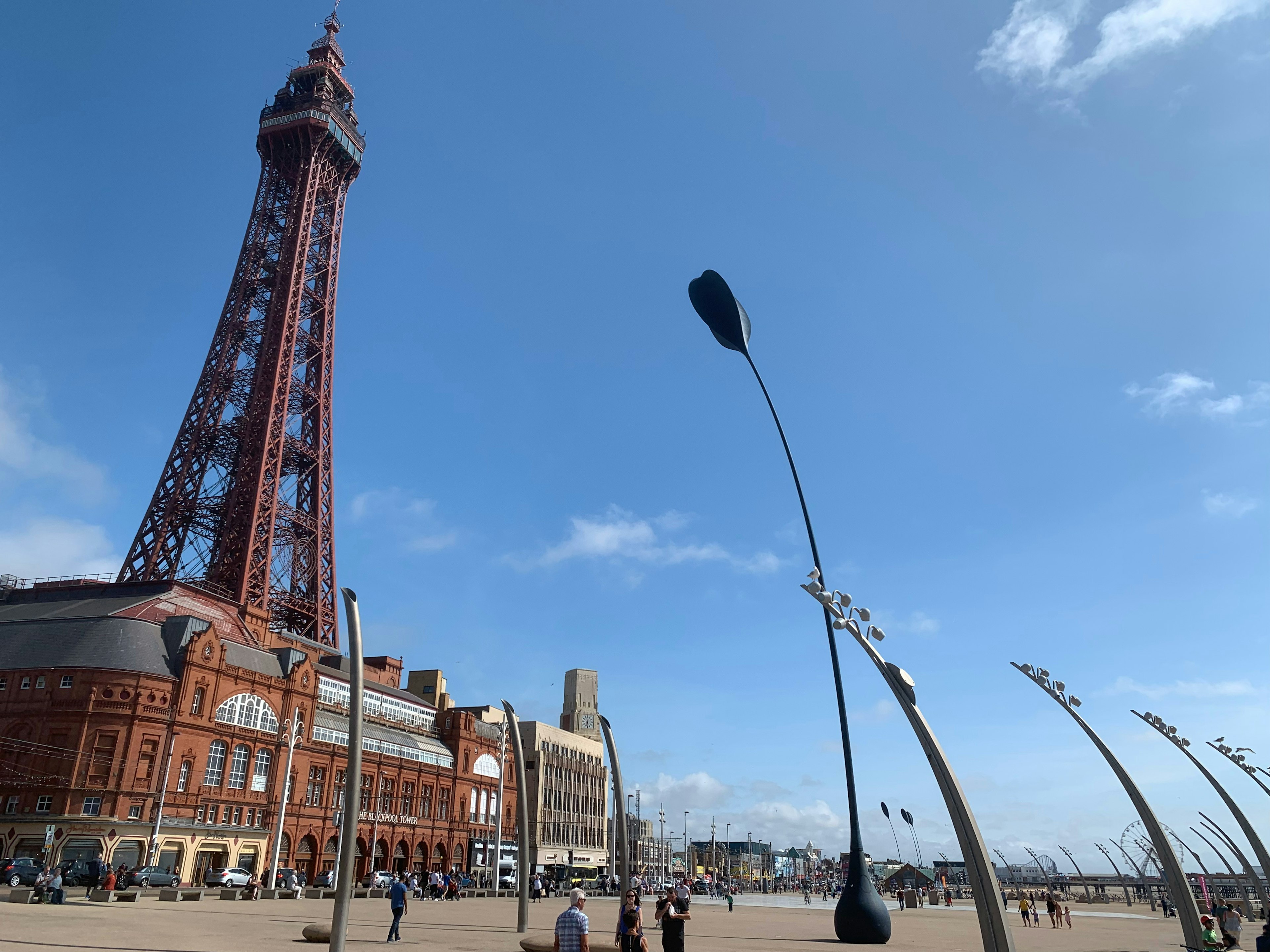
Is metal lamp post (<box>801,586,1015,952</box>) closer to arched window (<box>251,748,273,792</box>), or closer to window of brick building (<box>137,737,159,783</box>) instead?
window of brick building (<box>137,737,159,783</box>)

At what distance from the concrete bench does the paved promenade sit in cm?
67

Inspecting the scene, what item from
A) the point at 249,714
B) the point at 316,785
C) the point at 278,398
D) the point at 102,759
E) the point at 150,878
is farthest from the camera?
the point at 278,398

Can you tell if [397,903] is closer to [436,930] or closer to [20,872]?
[436,930]

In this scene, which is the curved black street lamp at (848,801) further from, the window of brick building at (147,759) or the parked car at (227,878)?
the window of brick building at (147,759)

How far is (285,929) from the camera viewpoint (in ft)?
80.0

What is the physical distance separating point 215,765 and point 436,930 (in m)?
40.5

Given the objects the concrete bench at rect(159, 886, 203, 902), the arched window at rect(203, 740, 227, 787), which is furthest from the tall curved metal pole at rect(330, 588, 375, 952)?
the arched window at rect(203, 740, 227, 787)

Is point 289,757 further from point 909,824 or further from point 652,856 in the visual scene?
point 652,856

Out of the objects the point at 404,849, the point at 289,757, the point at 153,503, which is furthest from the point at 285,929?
the point at 153,503

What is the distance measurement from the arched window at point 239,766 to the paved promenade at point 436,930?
68.1 feet

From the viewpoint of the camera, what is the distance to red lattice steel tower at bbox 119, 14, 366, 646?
87562 mm

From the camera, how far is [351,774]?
642 inches

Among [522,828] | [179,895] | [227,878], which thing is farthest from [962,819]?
[227,878]

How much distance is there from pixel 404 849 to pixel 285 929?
57.4 m
